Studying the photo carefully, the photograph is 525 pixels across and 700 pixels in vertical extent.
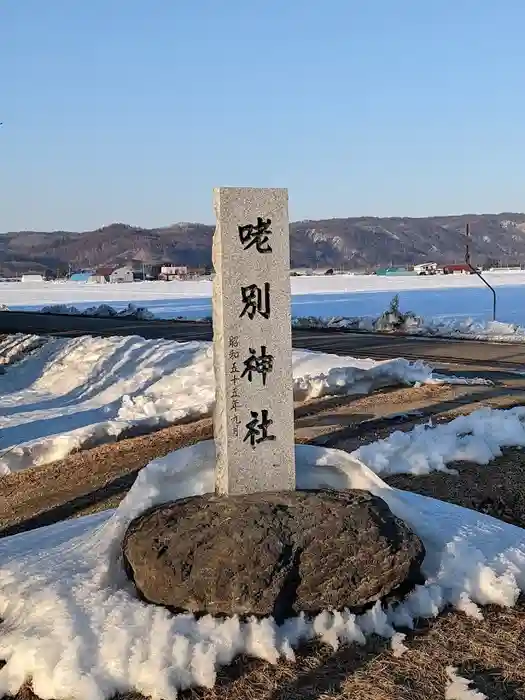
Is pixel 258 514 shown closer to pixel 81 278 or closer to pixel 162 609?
pixel 162 609

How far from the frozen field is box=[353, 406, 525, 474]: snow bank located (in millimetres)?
19179

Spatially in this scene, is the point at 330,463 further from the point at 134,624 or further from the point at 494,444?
the point at 494,444

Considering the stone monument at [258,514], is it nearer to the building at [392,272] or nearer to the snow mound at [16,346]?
the snow mound at [16,346]

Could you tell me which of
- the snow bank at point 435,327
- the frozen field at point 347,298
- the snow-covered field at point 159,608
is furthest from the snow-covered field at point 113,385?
the frozen field at point 347,298

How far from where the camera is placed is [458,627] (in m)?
4.06

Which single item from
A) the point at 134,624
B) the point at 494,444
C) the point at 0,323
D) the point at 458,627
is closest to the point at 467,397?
the point at 494,444

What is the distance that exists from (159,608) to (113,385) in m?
11.6

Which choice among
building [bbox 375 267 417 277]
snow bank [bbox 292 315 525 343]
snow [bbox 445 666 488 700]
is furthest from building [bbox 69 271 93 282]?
snow [bbox 445 666 488 700]

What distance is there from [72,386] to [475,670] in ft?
45.3

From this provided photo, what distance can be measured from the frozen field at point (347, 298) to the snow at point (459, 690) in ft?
78.2

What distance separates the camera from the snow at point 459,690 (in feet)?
11.2

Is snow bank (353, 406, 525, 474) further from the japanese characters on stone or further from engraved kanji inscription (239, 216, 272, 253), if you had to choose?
engraved kanji inscription (239, 216, 272, 253)

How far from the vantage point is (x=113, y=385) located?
1539 centimetres

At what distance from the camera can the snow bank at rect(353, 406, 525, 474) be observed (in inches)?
275
